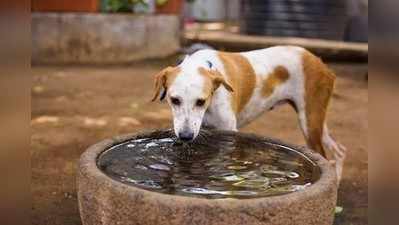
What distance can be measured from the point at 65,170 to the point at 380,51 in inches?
142

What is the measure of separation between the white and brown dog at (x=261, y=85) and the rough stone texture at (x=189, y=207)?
1.10 metres

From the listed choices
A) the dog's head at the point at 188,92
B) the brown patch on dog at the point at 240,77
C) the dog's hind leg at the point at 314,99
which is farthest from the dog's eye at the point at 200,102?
the dog's hind leg at the point at 314,99

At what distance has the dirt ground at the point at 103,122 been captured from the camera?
3848mm

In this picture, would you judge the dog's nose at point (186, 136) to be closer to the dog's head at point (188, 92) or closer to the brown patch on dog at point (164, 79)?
the dog's head at point (188, 92)

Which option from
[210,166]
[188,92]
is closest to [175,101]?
[188,92]

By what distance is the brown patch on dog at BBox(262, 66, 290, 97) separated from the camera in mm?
3807

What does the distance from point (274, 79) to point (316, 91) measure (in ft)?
1.06

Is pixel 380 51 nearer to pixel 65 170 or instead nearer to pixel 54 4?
pixel 65 170

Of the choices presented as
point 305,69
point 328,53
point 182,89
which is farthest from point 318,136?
point 328,53

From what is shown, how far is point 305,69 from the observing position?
3.88 metres

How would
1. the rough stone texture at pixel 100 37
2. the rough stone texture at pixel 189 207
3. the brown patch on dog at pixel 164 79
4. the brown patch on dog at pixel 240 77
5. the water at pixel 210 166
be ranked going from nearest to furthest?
the rough stone texture at pixel 189 207
the water at pixel 210 166
the brown patch on dog at pixel 164 79
the brown patch on dog at pixel 240 77
the rough stone texture at pixel 100 37

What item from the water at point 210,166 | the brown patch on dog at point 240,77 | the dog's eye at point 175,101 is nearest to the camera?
the water at point 210,166

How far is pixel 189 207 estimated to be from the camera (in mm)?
1892

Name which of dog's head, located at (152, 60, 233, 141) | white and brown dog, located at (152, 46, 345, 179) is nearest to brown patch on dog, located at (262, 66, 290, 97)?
white and brown dog, located at (152, 46, 345, 179)
